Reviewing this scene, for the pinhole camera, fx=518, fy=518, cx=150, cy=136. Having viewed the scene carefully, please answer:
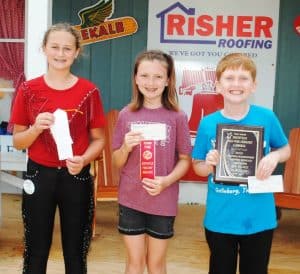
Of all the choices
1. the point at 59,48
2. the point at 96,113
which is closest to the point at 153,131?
the point at 96,113

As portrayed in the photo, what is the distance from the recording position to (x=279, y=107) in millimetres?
5730

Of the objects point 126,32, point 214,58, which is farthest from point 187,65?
point 126,32

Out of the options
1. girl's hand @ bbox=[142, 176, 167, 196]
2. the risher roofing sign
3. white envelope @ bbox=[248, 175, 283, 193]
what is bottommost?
girl's hand @ bbox=[142, 176, 167, 196]

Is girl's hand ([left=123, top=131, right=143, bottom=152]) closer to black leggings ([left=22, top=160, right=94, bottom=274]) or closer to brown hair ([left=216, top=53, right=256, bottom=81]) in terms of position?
black leggings ([left=22, top=160, right=94, bottom=274])

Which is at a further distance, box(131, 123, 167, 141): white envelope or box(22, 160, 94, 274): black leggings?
box(22, 160, 94, 274): black leggings

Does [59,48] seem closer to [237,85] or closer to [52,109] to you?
[52,109]

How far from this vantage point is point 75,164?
2574 millimetres

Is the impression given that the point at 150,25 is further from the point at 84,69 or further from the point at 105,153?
the point at 105,153

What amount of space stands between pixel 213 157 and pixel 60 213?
2.92ft

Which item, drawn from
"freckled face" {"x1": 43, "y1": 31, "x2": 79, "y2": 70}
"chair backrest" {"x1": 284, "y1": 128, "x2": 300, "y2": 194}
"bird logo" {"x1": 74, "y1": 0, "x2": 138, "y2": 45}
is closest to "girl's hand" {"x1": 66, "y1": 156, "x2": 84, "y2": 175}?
"freckled face" {"x1": 43, "y1": 31, "x2": 79, "y2": 70}

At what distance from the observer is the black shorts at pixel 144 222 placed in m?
2.69

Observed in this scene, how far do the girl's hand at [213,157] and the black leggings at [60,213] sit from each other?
2.26 ft

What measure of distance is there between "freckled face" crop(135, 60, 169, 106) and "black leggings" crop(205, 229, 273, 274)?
0.75 meters

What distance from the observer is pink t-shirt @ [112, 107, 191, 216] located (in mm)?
2648
